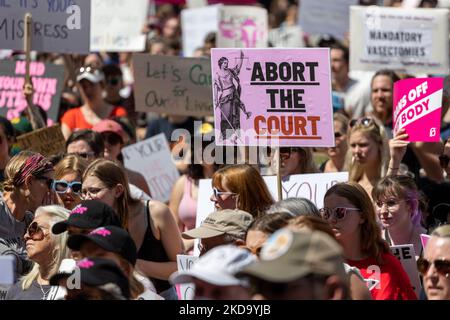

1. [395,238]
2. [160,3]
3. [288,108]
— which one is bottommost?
[395,238]

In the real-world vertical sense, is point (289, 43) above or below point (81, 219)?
above

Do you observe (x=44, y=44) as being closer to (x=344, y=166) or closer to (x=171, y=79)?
(x=171, y=79)

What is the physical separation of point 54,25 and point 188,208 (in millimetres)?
1856

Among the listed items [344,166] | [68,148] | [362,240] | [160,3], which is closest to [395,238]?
[362,240]

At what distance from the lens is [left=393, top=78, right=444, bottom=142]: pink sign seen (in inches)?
289

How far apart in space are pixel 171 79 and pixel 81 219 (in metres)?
4.50

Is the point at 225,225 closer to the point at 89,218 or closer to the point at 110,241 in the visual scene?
the point at 89,218

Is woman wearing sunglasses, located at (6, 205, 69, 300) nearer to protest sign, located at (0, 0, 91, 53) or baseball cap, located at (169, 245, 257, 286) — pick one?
baseball cap, located at (169, 245, 257, 286)

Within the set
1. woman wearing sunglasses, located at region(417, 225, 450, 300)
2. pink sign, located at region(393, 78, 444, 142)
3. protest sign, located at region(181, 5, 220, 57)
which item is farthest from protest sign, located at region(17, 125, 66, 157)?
protest sign, located at region(181, 5, 220, 57)

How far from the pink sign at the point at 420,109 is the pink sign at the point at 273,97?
639 millimetres

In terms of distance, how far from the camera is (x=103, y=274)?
432 cm

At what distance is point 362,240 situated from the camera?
5793 millimetres

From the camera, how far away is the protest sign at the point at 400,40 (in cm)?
1045

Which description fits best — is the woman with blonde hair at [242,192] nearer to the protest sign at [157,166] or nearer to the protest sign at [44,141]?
the protest sign at [44,141]
